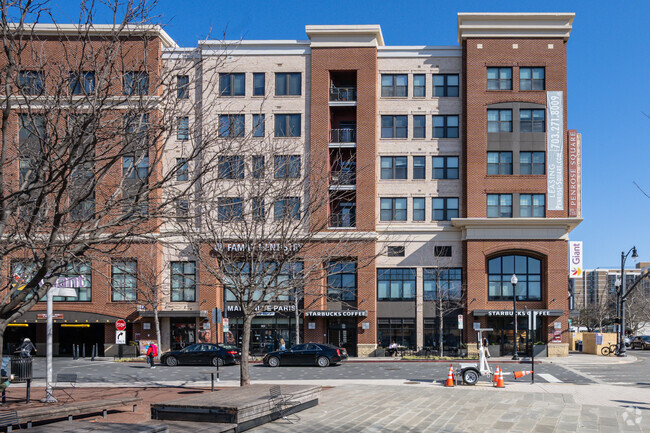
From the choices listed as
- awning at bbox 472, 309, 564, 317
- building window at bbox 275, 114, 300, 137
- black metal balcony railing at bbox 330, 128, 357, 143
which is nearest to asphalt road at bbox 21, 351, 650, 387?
awning at bbox 472, 309, 564, 317

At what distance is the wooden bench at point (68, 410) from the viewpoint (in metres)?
14.3

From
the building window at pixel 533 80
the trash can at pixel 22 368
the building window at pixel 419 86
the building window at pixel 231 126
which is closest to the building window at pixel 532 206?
the building window at pixel 533 80

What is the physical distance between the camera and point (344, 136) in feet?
164

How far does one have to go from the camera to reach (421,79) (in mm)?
50500

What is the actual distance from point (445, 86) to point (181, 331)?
2596cm

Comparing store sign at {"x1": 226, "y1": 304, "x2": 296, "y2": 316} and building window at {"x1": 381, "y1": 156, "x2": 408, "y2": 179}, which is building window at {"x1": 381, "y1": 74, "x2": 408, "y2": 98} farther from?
store sign at {"x1": 226, "y1": 304, "x2": 296, "y2": 316}

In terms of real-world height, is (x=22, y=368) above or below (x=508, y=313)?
above

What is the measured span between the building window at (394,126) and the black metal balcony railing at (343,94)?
2719mm

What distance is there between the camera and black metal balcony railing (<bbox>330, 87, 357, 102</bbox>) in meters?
50.4

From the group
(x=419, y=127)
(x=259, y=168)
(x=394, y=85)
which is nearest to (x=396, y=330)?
(x=419, y=127)

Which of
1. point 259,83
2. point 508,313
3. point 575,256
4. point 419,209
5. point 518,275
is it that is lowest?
point 508,313

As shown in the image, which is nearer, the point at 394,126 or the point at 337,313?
the point at 337,313

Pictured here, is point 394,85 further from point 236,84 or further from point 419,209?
point 236,84

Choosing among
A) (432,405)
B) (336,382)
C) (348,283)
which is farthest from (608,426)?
(348,283)
